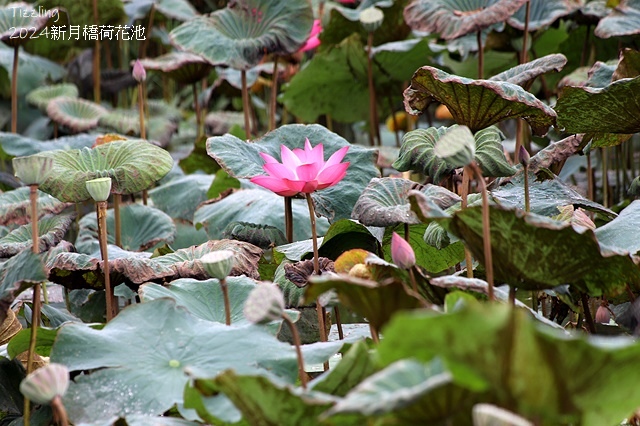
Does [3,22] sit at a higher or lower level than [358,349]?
higher

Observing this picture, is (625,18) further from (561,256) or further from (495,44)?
(561,256)

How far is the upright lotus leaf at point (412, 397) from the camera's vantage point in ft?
1.78

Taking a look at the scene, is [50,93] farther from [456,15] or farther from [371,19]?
[456,15]

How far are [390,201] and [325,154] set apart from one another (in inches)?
10.5

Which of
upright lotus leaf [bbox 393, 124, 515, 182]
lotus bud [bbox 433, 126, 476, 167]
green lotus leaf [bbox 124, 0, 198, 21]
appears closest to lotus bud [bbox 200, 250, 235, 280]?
lotus bud [bbox 433, 126, 476, 167]

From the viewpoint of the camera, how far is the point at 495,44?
2244 mm

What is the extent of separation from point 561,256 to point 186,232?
43.5 inches

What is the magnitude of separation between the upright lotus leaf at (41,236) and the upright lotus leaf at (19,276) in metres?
0.38

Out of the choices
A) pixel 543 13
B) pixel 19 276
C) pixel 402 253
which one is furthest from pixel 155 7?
pixel 402 253

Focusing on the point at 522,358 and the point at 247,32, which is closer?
the point at 522,358

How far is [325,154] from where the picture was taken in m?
1.43

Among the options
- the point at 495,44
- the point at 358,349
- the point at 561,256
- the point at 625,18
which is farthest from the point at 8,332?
the point at 495,44

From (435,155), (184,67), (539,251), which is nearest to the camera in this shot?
(539,251)

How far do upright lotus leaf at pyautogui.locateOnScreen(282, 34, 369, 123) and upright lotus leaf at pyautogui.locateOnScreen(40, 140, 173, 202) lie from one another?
1.02m
